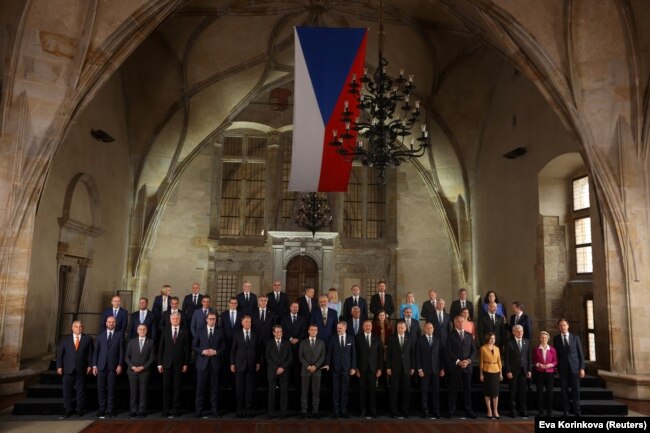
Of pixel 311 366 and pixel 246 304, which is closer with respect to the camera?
pixel 311 366

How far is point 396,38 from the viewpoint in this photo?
13.5 meters

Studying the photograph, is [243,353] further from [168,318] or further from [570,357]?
[570,357]

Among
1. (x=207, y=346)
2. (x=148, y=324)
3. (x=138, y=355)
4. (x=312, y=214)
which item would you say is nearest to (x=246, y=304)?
(x=207, y=346)

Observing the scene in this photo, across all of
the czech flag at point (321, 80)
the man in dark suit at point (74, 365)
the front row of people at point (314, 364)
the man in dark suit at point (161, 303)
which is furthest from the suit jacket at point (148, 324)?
the czech flag at point (321, 80)

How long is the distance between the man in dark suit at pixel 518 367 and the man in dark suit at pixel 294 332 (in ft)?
9.44

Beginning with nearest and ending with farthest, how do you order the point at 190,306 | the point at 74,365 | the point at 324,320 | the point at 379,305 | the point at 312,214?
the point at 74,365 < the point at 324,320 < the point at 190,306 < the point at 379,305 < the point at 312,214

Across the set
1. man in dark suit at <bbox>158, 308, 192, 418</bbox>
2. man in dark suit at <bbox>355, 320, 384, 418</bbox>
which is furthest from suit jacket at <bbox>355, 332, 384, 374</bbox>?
man in dark suit at <bbox>158, 308, 192, 418</bbox>

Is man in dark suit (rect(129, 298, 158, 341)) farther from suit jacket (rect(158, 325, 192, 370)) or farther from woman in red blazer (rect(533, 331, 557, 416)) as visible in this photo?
woman in red blazer (rect(533, 331, 557, 416))

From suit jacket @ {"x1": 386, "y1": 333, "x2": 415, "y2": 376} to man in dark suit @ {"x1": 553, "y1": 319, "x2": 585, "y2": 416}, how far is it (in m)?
2.04

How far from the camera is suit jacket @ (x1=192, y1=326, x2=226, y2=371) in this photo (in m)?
7.25

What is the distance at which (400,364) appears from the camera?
749 centimetres

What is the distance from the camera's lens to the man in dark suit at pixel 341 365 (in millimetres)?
7328

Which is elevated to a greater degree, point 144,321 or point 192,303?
point 192,303

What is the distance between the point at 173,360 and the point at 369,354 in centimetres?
265
